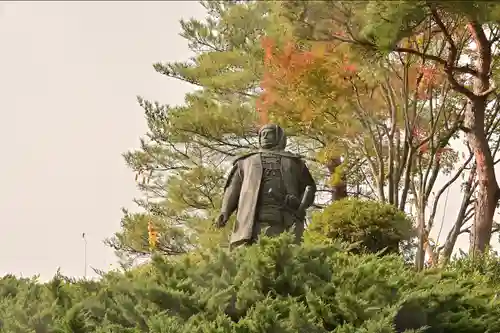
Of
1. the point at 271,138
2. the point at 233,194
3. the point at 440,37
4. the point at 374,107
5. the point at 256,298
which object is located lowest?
the point at 256,298

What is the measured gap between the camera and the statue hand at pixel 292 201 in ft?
21.3

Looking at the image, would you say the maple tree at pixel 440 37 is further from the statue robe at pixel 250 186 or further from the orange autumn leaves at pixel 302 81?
the statue robe at pixel 250 186

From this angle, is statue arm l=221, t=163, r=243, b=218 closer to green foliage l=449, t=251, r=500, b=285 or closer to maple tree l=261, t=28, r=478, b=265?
green foliage l=449, t=251, r=500, b=285

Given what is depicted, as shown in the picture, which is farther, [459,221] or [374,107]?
[459,221]

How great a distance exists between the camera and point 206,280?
4.26 metres

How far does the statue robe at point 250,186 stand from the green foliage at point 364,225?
2025 mm

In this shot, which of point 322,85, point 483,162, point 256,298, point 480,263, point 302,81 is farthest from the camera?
point 322,85

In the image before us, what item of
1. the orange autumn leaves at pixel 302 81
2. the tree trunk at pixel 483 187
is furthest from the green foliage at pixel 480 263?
the orange autumn leaves at pixel 302 81

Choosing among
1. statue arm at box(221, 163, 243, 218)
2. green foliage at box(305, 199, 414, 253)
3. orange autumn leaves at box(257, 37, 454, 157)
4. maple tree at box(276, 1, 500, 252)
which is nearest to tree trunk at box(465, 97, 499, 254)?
maple tree at box(276, 1, 500, 252)

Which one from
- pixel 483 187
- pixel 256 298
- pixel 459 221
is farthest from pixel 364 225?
pixel 256 298

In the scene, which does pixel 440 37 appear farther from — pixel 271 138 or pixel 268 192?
pixel 268 192

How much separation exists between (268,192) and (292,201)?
0.23m

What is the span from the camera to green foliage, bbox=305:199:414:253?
28.5ft

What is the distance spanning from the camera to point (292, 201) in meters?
6.49
